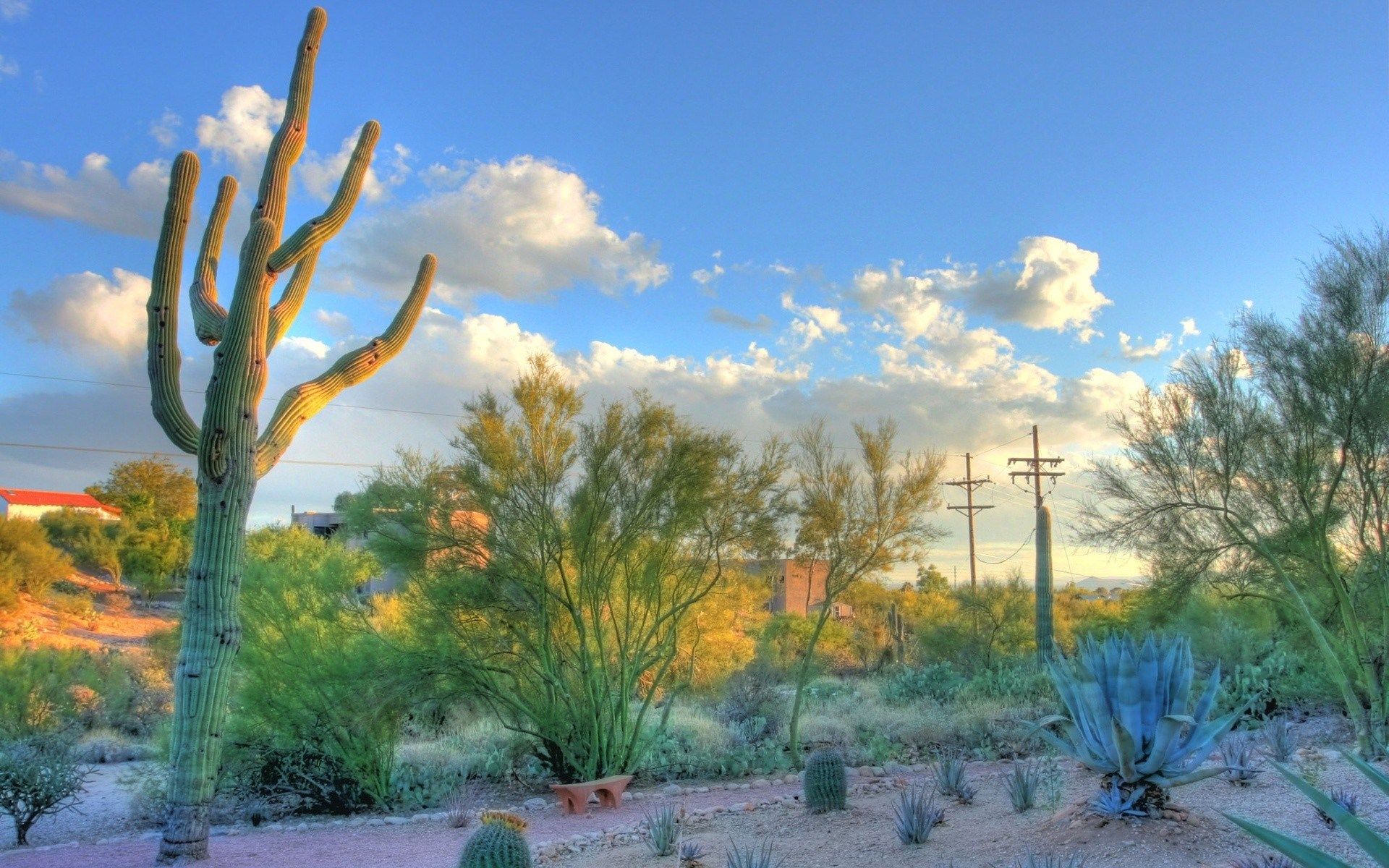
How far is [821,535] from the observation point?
1572cm

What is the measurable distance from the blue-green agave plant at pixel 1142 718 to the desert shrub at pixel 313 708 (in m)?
8.54

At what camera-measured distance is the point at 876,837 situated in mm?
7652

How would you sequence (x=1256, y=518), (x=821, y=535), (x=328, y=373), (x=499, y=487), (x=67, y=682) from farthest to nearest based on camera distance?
(x=67, y=682) < (x=821, y=535) < (x=1256, y=518) < (x=499, y=487) < (x=328, y=373)

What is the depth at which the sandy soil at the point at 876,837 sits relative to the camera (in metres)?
6.34

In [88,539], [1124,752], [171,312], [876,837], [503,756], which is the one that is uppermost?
[171,312]

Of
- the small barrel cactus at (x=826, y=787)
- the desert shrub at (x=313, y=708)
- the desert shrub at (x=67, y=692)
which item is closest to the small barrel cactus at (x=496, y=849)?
the small barrel cactus at (x=826, y=787)

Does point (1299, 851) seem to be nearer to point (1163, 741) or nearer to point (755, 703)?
point (1163, 741)

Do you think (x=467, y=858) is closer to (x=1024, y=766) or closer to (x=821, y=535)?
(x=1024, y=766)

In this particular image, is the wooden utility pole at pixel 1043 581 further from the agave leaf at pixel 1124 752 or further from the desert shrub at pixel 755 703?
the agave leaf at pixel 1124 752

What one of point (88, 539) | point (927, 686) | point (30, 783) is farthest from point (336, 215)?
point (88, 539)

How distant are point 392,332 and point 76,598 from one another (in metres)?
29.0

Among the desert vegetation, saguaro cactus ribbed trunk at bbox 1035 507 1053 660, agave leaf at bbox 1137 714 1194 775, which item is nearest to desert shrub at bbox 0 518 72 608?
the desert vegetation

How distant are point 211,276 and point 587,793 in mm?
7718

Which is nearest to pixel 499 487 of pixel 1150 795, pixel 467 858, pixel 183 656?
pixel 183 656
